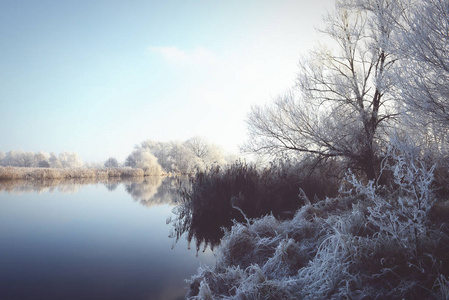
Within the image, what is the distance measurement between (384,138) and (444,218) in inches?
256

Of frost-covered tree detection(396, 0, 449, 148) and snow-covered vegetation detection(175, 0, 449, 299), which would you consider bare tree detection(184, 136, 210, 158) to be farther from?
frost-covered tree detection(396, 0, 449, 148)

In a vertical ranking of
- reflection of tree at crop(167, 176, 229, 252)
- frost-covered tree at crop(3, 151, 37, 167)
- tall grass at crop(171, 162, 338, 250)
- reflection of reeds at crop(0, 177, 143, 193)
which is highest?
frost-covered tree at crop(3, 151, 37, 167)

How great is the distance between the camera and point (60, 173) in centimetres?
2420

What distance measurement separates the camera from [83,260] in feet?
12.1

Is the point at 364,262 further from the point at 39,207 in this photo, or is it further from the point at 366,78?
the point at 39,207

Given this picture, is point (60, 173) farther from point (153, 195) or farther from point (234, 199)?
point (234, 199)

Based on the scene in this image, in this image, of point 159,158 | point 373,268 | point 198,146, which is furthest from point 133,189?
point 159,158

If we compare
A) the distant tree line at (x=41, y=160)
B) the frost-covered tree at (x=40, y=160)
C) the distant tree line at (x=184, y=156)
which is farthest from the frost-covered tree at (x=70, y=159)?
the distant tree line at (x=184, y=156)

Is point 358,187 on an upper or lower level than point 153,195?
upper

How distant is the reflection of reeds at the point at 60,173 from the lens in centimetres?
2103

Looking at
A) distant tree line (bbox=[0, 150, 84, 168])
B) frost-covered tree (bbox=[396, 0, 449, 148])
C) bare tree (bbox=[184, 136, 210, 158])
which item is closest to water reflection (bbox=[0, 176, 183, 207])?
frost-covered tree (bbox=[396, 0, 449, 148])

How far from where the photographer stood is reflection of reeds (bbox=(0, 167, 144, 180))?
21.0 meters

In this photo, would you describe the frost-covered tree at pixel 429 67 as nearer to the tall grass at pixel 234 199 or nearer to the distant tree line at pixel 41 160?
the tall grass at pixel 234 199

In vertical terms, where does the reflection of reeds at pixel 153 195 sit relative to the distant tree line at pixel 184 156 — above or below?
below
